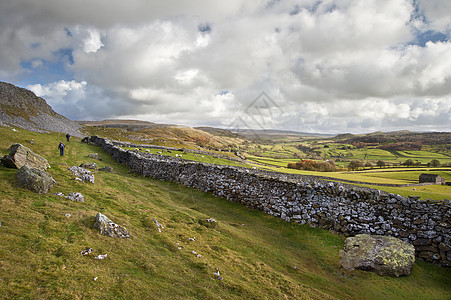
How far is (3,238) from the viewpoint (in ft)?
18.4

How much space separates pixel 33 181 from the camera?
347 inches

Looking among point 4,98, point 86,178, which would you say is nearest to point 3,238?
point 86,178

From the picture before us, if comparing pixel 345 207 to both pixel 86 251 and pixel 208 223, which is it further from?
pixel 86 251

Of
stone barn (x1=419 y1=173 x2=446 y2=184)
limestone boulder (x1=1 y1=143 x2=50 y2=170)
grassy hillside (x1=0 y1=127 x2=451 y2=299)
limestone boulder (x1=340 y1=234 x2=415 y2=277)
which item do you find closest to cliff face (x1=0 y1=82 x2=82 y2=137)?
limestone boulder (x1=1 y1=143 x2=50 y2=170)

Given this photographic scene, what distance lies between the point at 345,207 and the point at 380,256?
12.3 feet

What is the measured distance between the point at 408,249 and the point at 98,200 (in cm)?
1419

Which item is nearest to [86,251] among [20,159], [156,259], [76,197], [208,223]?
[156,259]

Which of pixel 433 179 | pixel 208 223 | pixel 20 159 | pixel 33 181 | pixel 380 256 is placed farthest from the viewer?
pixel 433 179

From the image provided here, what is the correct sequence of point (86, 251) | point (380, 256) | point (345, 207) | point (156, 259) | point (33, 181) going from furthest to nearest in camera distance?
point (345, 207), point (380, 256), point (33, 181), point (156, 259), point (86, 251)

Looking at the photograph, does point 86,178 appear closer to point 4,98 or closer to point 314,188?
point 314,188

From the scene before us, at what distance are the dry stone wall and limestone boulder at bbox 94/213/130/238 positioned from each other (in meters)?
10.1

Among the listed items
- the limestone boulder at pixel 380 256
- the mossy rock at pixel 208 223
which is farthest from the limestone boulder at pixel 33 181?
the limestone boulder at pixel 380 256

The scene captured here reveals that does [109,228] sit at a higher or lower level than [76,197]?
lower

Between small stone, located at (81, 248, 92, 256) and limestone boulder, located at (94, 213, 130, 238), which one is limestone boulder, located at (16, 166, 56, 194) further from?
small stone, located at (81, 248, 92, 256)
